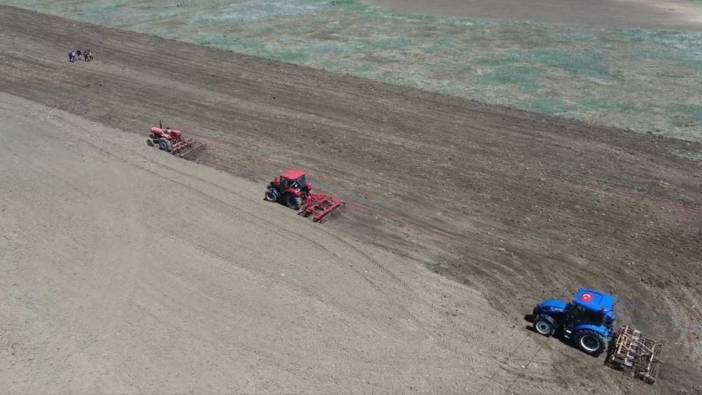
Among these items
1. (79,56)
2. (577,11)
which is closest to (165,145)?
(79,56)

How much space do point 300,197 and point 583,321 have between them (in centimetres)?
1062

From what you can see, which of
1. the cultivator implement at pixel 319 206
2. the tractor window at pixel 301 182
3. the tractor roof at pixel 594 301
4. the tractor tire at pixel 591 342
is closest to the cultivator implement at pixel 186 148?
the tractor window at pixel 301 182

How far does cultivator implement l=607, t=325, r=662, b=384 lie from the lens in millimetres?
14141

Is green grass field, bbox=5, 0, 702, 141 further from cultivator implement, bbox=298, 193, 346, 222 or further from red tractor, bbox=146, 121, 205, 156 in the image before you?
cultivator implement, bbox=298, 193, 346, 222

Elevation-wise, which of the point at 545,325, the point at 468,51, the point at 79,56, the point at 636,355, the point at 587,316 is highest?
the point at 468,51

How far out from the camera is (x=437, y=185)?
2312 centimetres

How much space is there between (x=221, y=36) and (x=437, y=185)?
1072 inches

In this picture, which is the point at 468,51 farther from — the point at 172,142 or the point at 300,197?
the point at 300,197

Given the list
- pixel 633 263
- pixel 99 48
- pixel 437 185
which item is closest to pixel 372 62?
pixel 437 185

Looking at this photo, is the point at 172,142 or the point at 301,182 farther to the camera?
the point at 172,142

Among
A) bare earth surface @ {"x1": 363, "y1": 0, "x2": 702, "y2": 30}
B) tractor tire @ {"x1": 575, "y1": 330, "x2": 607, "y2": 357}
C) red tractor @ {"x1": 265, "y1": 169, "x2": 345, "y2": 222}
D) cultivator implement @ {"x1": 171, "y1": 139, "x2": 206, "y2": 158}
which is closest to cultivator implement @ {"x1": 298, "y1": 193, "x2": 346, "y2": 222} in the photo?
red tractor @ {"x1": 265, "y1": 169, "x2": 345, "y2": 222}

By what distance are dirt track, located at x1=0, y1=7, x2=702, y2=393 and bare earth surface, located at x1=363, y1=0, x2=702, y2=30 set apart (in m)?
21.0

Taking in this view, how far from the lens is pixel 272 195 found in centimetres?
2150

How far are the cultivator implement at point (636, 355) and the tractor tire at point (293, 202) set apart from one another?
11352 mm
